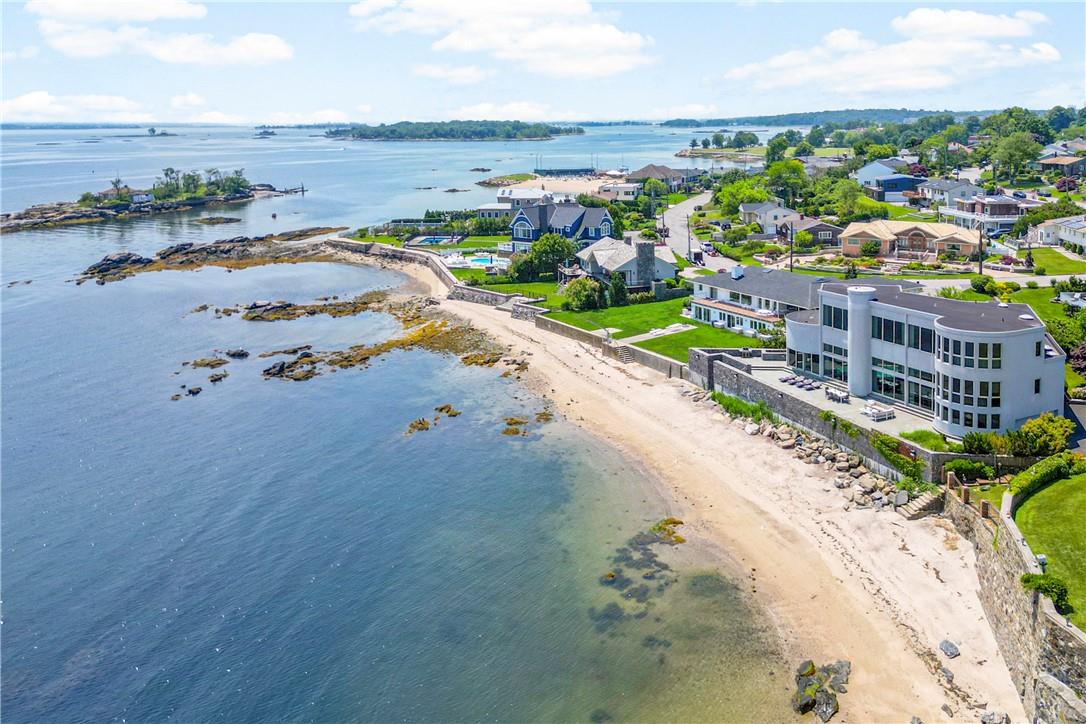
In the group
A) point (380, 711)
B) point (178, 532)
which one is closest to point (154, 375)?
point (178, 532)

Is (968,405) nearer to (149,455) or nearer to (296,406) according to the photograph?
(296,406)

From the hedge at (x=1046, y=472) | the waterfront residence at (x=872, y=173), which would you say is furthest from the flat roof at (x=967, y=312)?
the waterfront residence at (x=872, y=173)

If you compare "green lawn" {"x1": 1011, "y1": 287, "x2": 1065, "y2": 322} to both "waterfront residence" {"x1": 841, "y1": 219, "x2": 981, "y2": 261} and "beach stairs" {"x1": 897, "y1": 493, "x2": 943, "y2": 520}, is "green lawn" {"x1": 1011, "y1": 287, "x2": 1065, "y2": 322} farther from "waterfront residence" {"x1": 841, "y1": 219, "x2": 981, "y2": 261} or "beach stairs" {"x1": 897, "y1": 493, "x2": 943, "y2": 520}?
"beach stairs" {"x1": 897, "y1": 493, "x2": 943, "y2": 520}

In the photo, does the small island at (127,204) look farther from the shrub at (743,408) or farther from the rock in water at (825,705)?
the rock in water at (825,705)

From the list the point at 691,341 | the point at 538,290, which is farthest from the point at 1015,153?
the point at 691,341

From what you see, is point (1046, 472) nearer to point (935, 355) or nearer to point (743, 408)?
point (935, 355)

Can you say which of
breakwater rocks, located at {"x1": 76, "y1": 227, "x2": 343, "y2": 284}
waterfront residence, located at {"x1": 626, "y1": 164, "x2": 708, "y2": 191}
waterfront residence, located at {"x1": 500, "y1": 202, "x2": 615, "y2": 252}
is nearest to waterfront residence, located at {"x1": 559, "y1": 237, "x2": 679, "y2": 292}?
waterfront residence, located at {"x1": 500, "y1": 202, "x2": 615, "y2": 252}
